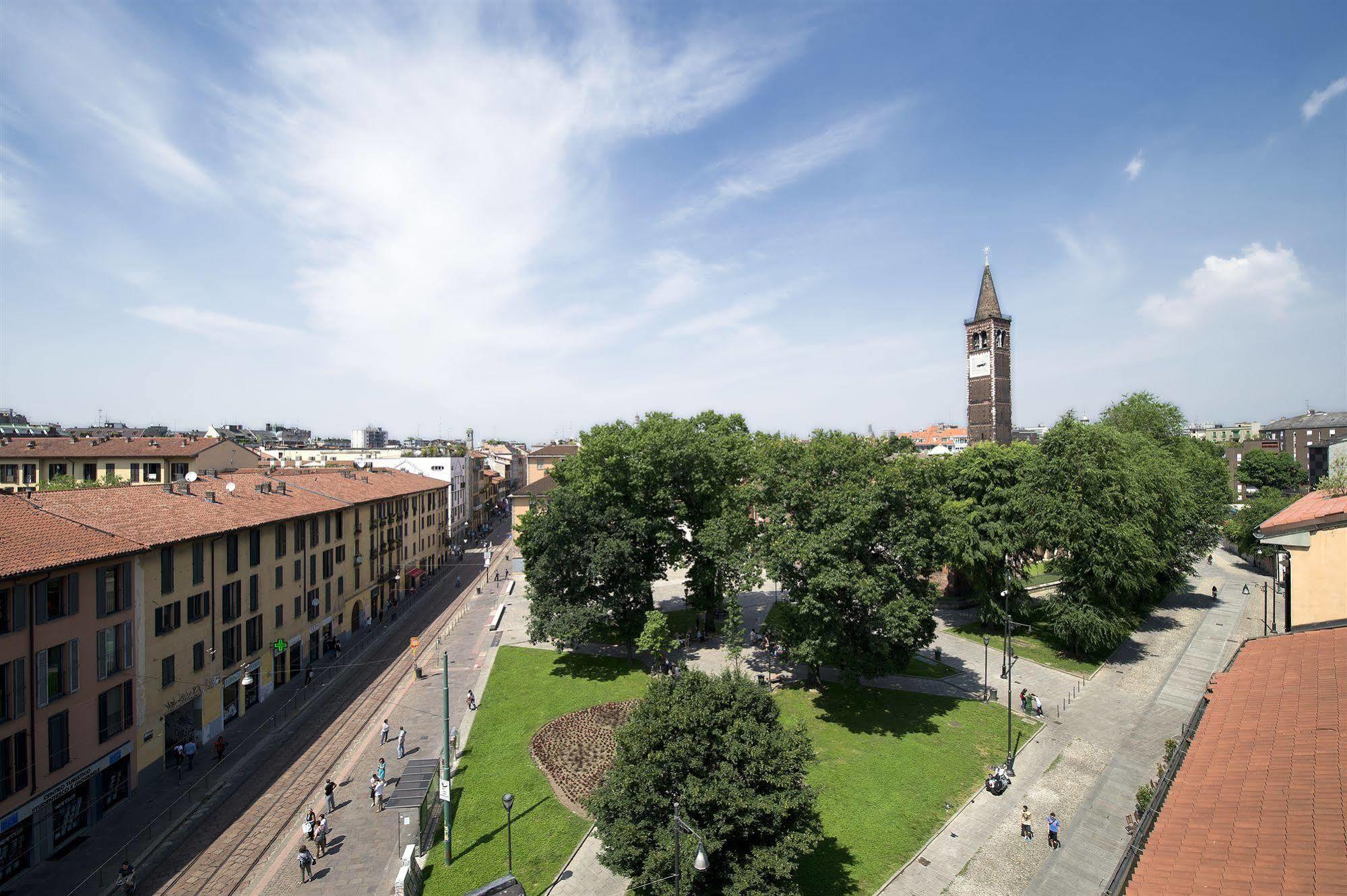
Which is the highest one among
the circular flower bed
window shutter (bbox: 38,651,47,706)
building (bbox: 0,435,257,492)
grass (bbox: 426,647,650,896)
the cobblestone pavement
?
building (bbox: 0,435,257,492)

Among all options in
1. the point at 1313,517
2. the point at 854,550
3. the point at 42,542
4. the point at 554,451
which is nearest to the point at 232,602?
the point at 42,542

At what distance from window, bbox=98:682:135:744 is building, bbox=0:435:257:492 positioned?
39.8 metres

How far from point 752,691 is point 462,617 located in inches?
1574

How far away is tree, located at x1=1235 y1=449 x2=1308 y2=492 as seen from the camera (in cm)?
9312

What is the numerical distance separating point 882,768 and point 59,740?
31.5 meters

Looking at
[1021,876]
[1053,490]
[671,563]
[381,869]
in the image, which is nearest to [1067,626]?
[1053,490]

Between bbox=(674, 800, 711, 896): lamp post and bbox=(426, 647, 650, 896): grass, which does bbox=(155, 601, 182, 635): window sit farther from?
bbox=(674, 800, 711, 896): lamp post

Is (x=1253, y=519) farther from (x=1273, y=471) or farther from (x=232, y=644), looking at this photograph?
(x=232, y=644)

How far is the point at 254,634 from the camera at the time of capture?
34.6 m

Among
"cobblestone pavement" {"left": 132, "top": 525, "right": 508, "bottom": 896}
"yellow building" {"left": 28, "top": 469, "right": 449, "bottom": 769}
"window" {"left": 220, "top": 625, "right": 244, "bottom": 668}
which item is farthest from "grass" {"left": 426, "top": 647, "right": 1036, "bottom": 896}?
"window" {"left": 220, "top": 625, "right": 244, "bottom": 668}

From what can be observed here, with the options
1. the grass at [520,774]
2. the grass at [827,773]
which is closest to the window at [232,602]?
the grass at [520,774]

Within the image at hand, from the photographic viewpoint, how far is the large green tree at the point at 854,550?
93.0 ft

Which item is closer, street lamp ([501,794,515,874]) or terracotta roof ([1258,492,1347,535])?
terracotta roof ([1258,492,1347,535])

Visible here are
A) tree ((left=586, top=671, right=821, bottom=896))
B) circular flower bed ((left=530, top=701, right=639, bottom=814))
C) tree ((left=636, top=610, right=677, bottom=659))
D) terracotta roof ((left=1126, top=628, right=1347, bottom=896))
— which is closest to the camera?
terracotta roof ((left=1126, top=628, right=1347, bottom=896))
